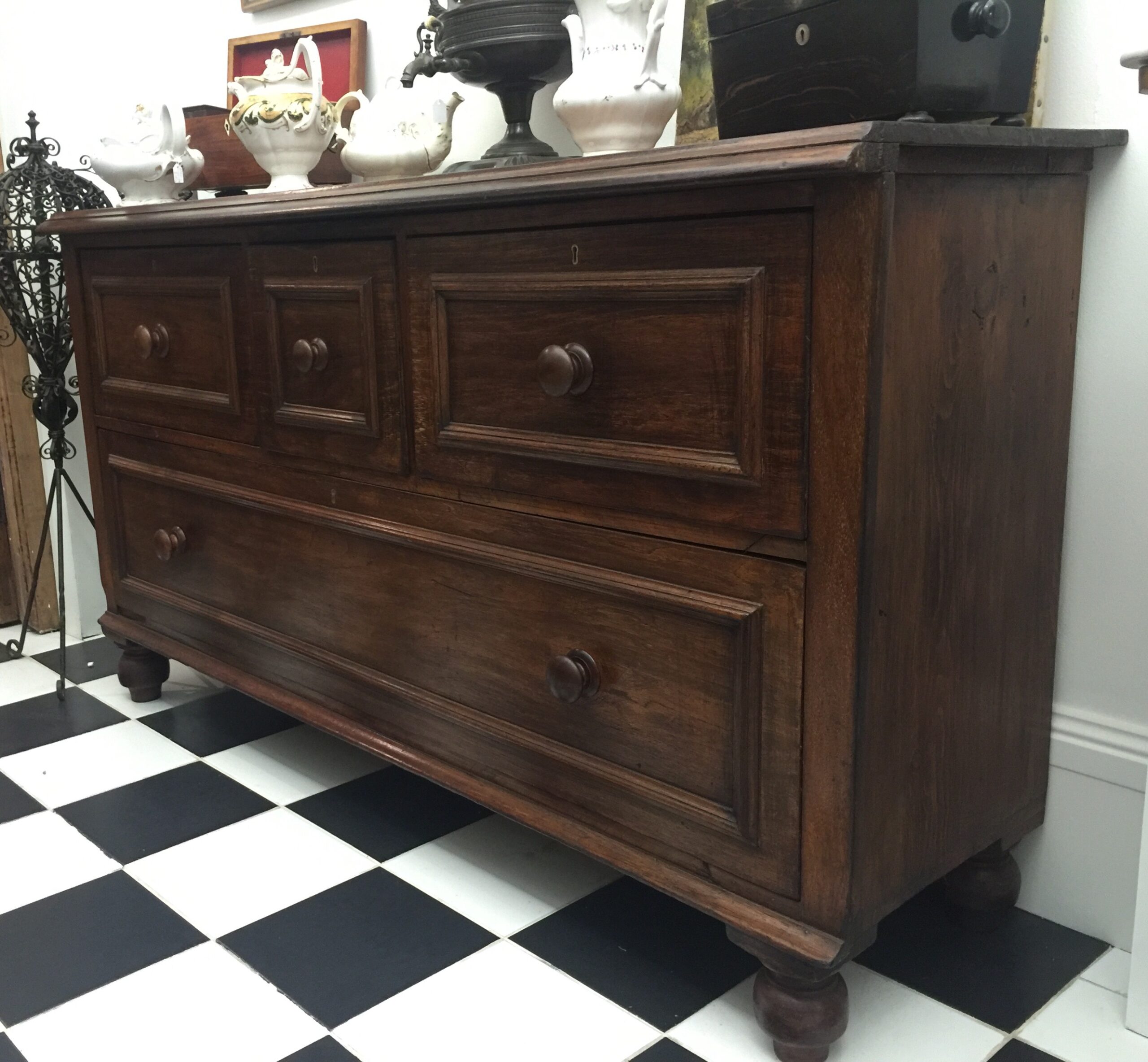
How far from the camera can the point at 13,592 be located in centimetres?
252

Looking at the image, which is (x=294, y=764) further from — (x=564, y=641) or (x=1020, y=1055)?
(x=1020, y=1055)

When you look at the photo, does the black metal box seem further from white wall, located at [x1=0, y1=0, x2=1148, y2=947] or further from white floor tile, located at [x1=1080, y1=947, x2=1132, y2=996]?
white floor tile, located at [x1=1080, y1=947, x2=1132, y2=996]

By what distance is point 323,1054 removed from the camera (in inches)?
44.3

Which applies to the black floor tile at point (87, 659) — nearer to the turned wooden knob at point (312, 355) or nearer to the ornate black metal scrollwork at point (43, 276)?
the ornate black metal scrollwork at point (43, 276)

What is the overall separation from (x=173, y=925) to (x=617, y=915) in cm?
52

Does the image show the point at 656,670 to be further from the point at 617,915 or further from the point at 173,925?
the point at 173,925

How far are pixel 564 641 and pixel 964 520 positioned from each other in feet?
1.37

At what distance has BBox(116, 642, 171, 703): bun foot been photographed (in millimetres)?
2055

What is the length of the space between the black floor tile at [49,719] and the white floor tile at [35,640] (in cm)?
30

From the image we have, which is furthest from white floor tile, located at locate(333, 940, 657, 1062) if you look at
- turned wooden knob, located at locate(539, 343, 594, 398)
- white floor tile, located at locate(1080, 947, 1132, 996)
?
turned wooden knob, located at locate(539, 343, 594, 398)

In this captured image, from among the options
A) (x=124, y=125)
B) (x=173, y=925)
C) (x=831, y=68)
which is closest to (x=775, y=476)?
(x=831, y=68)

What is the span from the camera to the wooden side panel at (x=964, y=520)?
97cm

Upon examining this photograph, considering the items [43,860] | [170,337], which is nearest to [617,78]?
[170,337]

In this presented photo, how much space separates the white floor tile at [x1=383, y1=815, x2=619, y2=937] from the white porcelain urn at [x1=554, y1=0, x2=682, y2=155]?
33.6 inches
